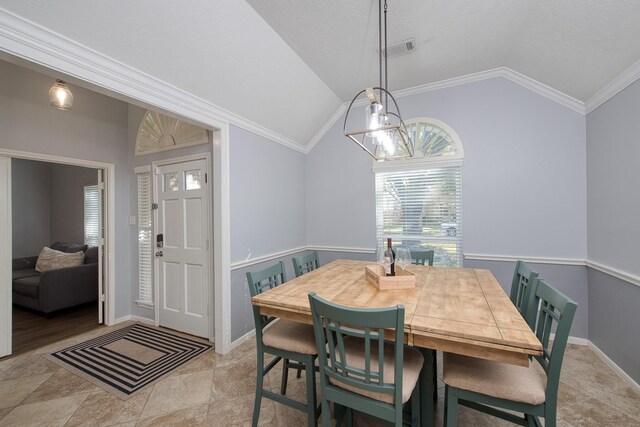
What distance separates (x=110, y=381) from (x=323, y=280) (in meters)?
2.03

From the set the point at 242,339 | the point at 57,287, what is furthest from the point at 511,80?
the point at 57,287

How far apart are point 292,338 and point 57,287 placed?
400 centimetres

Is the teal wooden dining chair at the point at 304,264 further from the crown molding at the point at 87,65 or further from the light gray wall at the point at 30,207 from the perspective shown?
the light gray wall at the point at 30,207

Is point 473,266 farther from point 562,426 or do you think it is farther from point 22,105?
point 22,105

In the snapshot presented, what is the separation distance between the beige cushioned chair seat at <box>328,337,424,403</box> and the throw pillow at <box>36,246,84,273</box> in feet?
15.1

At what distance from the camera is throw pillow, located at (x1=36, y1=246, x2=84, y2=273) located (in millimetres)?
3916

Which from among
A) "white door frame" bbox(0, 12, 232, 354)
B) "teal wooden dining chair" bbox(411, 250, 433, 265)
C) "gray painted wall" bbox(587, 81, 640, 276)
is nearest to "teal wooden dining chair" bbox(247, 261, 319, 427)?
"white door frame" bbox(0, 12, 232, 354)

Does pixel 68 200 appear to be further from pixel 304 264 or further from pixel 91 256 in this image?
pixel 304 264

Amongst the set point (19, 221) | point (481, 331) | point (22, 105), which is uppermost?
point (22, 105)

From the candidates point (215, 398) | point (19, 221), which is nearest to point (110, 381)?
point (215, 398)

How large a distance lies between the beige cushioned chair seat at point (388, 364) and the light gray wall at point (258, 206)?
1685 mm

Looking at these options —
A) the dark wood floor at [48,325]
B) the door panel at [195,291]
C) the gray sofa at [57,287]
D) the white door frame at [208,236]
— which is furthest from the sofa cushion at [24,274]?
the door panel at [195,291]

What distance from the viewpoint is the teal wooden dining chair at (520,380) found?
119 centimetres

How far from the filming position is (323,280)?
Answer: 208 cm
